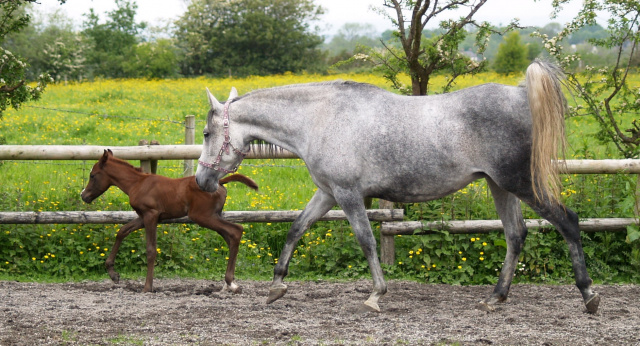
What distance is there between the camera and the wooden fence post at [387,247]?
276 inches

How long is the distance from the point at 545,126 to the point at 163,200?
11.0 feet

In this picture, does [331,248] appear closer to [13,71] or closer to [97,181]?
[97,181]

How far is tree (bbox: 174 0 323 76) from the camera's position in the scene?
4250cm

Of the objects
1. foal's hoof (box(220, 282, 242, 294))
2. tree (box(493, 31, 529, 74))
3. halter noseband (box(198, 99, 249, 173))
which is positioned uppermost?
tree (box(493, 31, 529, 74))

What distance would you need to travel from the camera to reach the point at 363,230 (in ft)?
18.0

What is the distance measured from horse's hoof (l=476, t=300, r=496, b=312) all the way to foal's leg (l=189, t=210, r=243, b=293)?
2.12 m

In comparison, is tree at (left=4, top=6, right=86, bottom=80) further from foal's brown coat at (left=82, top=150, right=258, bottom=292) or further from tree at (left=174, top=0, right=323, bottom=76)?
foal's brown coat at (left=82, top=150, right=258, bottom=292)

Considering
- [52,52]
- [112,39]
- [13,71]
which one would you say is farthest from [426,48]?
[112,39]

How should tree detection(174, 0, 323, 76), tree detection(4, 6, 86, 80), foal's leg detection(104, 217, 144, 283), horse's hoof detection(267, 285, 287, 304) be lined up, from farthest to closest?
tree detection(174, 0, 323, 76) → tree detection(4, 6, 86, 80) → foal's leg detection(104, 217, 144, 283) → horse's hoof detection(267, 285, 287, 304)

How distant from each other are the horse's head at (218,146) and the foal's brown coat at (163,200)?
0.48m

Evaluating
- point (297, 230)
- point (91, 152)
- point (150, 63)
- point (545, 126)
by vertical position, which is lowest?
point (297, 230)

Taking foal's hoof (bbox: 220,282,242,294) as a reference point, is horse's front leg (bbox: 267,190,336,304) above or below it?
above

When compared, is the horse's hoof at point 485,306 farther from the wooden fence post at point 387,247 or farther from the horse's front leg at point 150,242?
the horse's front leg at point 150,242

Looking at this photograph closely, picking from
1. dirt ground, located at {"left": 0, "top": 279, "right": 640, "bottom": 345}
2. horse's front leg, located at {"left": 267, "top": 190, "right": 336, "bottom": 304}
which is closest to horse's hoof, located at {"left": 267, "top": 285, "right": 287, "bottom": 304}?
horse's front leg, located at {"left": 267, "top": 190, "right": 336, "bottom": 304}
